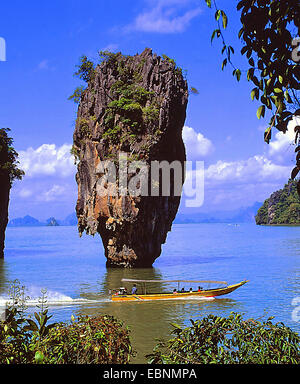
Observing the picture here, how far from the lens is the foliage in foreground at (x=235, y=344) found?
15.4 feet

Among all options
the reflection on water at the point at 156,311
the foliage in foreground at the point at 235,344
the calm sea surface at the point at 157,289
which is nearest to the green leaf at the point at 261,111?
the foliage in foreground at the point at 235,344

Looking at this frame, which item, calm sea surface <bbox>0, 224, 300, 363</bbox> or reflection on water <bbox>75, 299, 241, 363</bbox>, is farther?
calm sea surface <bbox>0, 224, 300, 363</bbox>

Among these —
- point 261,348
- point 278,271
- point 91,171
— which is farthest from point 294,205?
point 261,348

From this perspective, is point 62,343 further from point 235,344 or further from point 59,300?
point 59,300

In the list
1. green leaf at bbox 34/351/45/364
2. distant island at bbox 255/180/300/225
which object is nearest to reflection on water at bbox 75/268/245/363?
green leaf at bbox 34/351/45/364

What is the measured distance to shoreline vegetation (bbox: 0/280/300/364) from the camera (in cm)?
460

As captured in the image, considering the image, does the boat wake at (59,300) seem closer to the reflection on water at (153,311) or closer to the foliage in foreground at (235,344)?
the reflection on water at (153,311)

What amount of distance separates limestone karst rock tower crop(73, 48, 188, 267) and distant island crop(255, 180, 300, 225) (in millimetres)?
94188

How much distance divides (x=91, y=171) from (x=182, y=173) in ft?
26.2

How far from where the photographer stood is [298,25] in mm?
3684

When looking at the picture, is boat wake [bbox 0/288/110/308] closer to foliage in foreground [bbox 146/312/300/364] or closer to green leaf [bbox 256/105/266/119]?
foliage in foreground [bbox 146/312/300/364]

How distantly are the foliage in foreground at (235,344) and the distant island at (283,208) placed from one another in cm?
12015

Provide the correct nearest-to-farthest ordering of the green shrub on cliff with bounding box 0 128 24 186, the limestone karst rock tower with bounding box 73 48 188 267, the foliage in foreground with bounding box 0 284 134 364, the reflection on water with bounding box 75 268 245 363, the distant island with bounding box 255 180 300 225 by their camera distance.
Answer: the foliage in foreground with bounding box 0 284 134 364, the reflection on water with bounding box 75 268 245 363, the limestone karst rock tower with bounding box 73 48 188 267, the green shrub on cliff with bounding box 0 128 24 186, the distant island with bounding box 255 180 300 225
